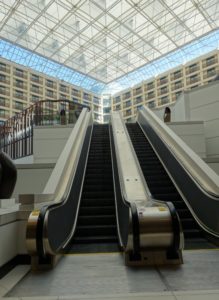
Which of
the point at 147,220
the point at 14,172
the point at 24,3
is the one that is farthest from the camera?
the point at 24,3

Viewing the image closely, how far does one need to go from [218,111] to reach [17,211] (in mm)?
8417

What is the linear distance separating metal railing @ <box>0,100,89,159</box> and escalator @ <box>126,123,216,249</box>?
13.3 feet

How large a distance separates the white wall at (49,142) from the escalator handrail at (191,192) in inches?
156

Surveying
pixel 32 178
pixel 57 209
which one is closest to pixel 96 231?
pixel 57 209

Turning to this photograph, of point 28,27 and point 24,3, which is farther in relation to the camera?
point 28,27

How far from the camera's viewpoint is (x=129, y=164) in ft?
16.8

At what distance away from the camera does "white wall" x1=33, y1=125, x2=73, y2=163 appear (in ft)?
32.1

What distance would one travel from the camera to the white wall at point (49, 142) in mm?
9781

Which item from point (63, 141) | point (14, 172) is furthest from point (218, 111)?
point (14, 172)

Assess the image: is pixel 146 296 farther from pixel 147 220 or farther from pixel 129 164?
pixel 129 164

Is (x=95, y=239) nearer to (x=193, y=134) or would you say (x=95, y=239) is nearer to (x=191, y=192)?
(x=191, y=192)

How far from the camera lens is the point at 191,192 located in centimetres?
473

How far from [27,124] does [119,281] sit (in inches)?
378

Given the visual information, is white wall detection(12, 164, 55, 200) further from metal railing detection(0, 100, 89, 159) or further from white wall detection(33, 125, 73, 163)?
metal railing detection(0, 100, 89, 159)
